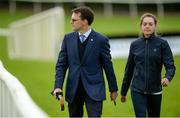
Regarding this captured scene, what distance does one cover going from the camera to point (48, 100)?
49.2 feet

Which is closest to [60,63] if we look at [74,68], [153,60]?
[74,68]

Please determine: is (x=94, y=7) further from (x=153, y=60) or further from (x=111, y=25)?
(x=153, y=60)

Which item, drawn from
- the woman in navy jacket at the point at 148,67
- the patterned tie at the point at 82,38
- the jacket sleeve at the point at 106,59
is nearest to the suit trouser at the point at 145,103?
the woman in navy jacket at the point at 148,67

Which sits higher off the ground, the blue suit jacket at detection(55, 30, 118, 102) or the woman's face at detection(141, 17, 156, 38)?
the woman's face at detection(141, 17, 156, 38)

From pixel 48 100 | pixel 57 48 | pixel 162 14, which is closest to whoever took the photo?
pixel 48 100

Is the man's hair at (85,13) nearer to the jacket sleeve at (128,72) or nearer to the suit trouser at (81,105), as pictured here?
the suit trouser at (81,105)

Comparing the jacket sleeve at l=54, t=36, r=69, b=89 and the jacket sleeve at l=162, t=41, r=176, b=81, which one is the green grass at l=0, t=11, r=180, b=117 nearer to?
the jacket sleeve at l=162, t=41, r=176, b=81

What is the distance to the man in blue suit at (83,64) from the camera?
802 cm

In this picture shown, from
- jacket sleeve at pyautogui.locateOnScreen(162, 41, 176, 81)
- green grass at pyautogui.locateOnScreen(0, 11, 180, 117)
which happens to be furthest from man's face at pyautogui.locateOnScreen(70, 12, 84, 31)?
green grass at pyautogui.locateOnScreen(0, 11, 180, 117)

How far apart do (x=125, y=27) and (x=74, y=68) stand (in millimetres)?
25160

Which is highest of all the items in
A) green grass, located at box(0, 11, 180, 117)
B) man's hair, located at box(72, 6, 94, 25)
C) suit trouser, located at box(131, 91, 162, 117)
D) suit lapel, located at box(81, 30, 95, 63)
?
man's hair, located at box(72, 6, 94, 25)

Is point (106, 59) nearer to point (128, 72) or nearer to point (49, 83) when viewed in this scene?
point (128, 72)

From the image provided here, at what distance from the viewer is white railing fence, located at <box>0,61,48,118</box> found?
4.54 m

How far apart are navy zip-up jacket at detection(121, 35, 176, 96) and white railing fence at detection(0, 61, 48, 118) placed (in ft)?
6.78
